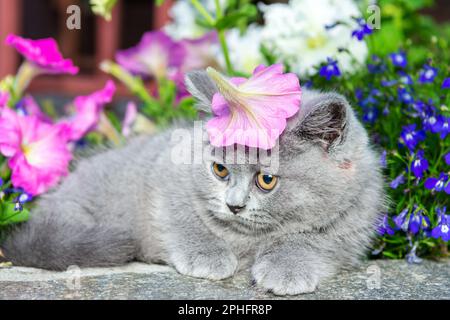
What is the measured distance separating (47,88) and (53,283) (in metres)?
2.47

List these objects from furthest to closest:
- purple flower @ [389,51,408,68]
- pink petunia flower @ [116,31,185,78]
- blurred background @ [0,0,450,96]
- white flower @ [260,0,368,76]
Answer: blurred background @ [0,0,450,96], pink petunia flower @ [116,31,185,78], white flower @ [260,0,368,76], purple flower @ [389,51,408,68]

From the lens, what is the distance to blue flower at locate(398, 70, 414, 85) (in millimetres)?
1875

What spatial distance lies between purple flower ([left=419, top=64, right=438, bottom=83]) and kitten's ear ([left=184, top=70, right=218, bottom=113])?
27.4 inches

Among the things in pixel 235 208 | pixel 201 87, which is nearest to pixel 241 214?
pixel 235 208

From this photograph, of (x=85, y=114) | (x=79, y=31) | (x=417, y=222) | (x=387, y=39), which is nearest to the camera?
(x=417, y=222)

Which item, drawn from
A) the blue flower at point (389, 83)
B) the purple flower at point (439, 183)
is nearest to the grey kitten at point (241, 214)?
the purple flower at point (439, 183)

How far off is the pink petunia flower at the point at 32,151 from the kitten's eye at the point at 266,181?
2.45 ft

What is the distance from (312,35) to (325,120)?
36.7 inches

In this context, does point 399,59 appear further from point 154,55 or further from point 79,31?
point 79,31

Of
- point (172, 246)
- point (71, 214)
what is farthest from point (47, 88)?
point (172, 246)

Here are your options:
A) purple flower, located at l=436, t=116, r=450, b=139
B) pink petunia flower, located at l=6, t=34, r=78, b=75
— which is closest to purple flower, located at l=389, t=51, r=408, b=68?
purple flower, located at l=436, t=116, r=450, b=139

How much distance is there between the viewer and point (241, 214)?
140 centimetres

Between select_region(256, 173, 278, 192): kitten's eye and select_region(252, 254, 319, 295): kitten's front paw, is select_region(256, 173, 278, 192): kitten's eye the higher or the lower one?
the higher one

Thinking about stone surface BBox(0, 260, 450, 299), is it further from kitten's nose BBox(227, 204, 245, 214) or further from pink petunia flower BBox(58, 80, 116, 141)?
pink petunia flower BBox(58, 80, 116, 141)
